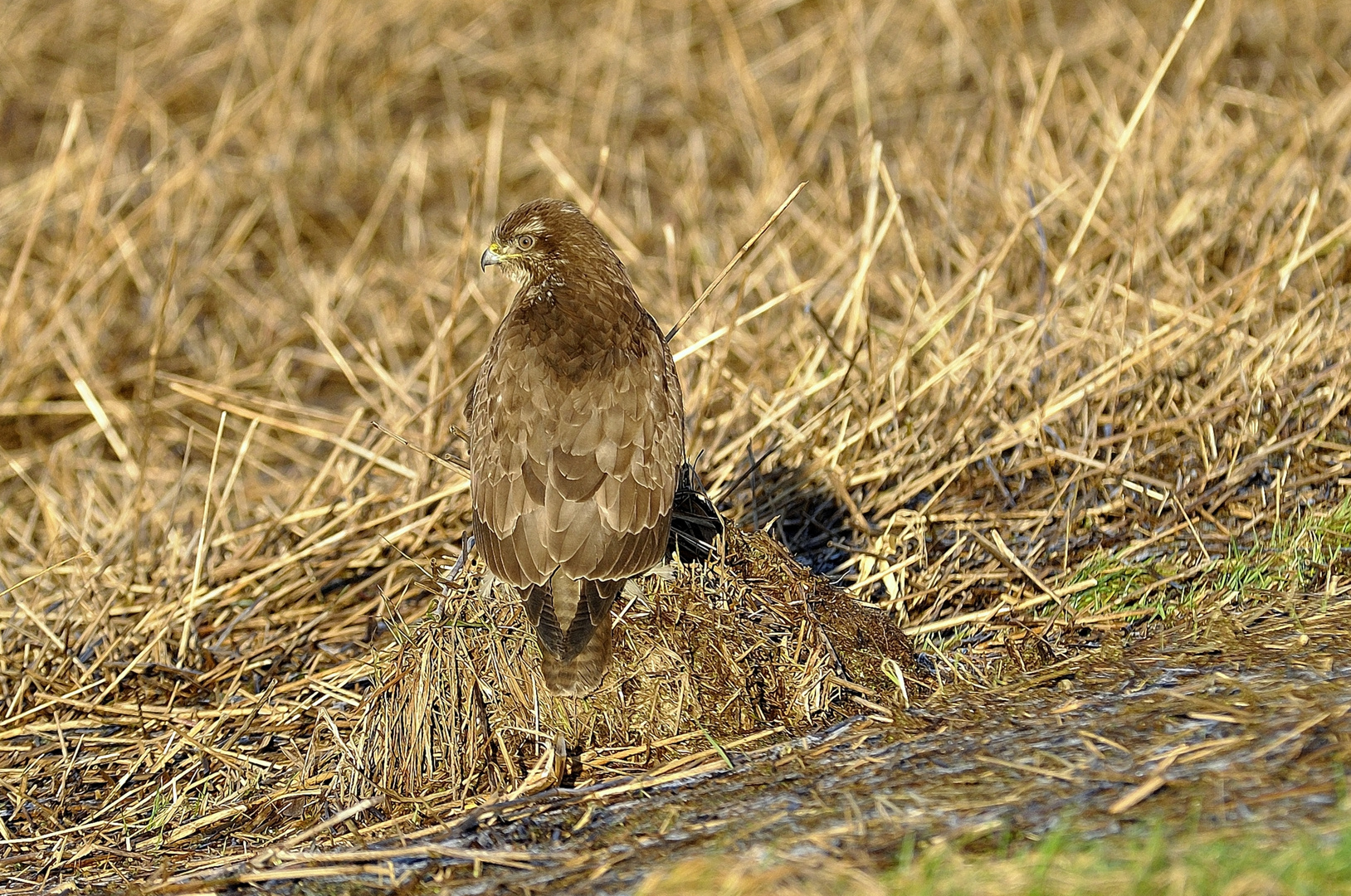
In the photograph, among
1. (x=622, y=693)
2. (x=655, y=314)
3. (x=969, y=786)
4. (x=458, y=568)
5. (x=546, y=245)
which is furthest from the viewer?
(x=655, y=314)

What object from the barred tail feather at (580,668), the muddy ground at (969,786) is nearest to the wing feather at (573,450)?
the barred tail feather at (580,668)

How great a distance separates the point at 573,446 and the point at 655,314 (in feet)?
10.4

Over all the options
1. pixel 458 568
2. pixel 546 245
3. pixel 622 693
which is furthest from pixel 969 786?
pixel 546 245

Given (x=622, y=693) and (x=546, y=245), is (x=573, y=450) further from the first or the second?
(x=546, y=245)

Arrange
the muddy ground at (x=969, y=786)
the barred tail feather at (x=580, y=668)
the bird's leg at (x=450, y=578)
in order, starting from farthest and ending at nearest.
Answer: the bird's leg at (x=450, y=578)
the barred tail feather at (x=580, y=668)
the muddy ground at (x=969, y=786)

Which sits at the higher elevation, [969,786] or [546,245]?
[546,245]

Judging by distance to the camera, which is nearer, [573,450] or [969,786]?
[969,786]

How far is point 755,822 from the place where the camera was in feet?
10.3

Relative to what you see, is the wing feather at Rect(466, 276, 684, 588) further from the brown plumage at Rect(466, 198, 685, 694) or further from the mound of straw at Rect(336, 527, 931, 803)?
the mound of straw at Rect(336, 527, 931, 803)

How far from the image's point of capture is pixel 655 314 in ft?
22.8

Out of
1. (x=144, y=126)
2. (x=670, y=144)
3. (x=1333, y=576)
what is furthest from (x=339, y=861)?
(x=144, y=126)

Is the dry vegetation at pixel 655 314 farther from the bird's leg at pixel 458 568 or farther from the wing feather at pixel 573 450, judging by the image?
the wing feather at pixel 573 450

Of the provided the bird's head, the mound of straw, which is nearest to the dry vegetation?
the mound of straw

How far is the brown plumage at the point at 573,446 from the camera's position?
12.1ft
